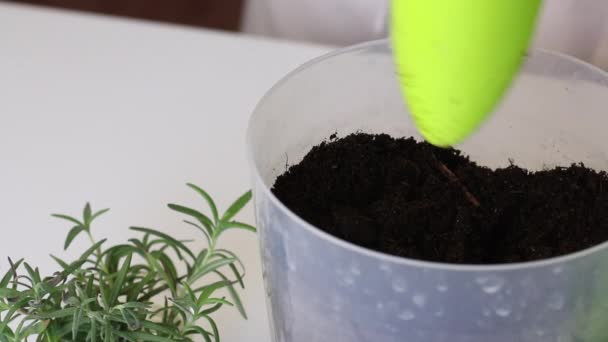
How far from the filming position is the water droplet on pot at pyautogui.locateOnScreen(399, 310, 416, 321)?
0.34 meters

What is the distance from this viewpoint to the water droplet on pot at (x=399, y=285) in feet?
1.07

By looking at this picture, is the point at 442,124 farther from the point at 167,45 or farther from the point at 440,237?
the point at 167,45

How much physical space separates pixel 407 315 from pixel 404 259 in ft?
0.12

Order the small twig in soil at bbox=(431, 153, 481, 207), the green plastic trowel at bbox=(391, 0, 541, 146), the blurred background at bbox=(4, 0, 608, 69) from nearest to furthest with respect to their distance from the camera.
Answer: the green plastic trowel at bbox=(391, 0, 541, 146)
the small twig in soil at bbox=(431, 153, 481, 207)
the blurred background at bbox=(4, 0, 608, 69)

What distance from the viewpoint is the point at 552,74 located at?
44 centimetres

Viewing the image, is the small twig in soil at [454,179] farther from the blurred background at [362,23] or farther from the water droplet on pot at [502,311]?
the blurred background at [362,23]

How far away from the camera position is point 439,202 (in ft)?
1.27

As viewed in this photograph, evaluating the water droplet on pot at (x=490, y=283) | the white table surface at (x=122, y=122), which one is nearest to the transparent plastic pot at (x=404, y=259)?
the water droplet on pot at (x=490, y=283)

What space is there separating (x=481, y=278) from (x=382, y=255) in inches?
1.6

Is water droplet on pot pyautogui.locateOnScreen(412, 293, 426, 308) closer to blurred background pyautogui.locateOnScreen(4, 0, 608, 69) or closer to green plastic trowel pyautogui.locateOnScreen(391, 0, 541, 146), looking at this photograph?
green plastic trowel pyautogui.locateOnScreen(391, 0, 541, 146)

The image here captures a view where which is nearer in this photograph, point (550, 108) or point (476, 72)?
point (476, 72)

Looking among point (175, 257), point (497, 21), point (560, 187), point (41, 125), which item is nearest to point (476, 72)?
point (497, 21)

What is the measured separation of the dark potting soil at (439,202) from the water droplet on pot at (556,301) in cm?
3

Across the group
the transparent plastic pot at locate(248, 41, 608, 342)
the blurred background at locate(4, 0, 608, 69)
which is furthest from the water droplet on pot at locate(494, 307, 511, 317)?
the blurred background at locate(4, 0, 608, 69)
